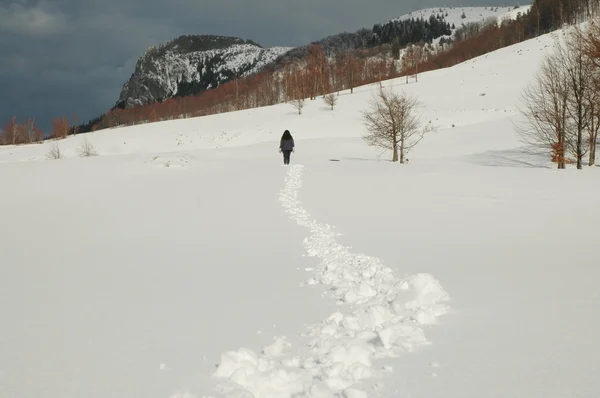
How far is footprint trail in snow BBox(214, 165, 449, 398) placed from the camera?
2641 millimetres

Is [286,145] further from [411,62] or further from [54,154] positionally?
[411,62]

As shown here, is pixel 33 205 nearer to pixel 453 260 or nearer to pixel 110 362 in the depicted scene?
pixel 110 362

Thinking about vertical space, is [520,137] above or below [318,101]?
below

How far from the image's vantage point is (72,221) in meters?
9.62

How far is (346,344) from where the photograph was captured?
3.10 metres

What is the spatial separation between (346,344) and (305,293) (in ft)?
5.07

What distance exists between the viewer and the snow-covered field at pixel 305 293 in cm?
270

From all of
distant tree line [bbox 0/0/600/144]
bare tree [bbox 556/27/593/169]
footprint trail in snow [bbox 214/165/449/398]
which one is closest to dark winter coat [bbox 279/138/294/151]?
bare tree [bbox 556/27/593/169]

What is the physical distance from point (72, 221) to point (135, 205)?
2.22 meters

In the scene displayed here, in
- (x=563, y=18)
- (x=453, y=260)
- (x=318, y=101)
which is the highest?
(x=563, y=18)

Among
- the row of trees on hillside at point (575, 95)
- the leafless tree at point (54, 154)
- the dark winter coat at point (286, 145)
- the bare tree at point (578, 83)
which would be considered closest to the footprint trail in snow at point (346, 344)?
the dark winter coat at point (286, 145)

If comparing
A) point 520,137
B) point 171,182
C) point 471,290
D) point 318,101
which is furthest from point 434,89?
point 471,290

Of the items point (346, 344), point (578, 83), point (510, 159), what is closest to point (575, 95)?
Result: point (578, 83)

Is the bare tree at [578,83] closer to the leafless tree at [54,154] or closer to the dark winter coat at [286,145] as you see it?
the dark winter coat at [286,145]
